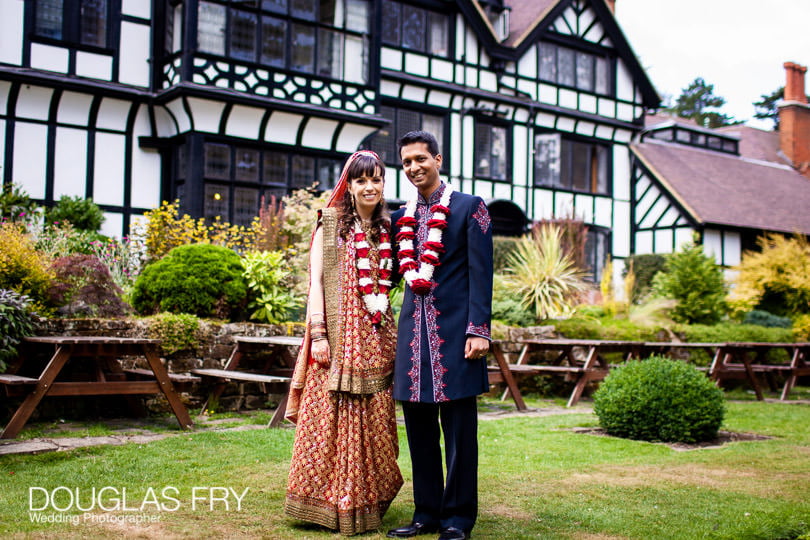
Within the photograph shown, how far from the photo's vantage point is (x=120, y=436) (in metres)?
6.70

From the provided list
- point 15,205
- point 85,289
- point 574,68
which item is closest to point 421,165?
point 85,289

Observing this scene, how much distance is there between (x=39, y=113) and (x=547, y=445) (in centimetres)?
1151

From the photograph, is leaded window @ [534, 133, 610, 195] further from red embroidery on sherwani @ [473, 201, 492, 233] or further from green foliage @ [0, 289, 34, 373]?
red embroidery on sherwani @ [473, 201, 492, 233]

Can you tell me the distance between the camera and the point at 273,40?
50.2 ft

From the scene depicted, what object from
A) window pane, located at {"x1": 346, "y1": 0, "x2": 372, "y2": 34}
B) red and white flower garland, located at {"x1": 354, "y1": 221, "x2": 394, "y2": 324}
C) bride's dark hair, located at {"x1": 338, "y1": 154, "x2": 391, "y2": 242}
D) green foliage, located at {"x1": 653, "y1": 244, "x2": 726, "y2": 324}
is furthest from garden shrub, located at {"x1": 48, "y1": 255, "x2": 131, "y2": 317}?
green foliage, located at {"x1": 653, "y1": 244, "x2": 726, "y2": 324}

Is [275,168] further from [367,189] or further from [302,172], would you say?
[367,189]

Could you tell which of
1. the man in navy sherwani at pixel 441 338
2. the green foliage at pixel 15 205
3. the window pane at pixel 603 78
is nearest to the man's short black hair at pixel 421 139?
the man in navy sherwani at pixel 441 338

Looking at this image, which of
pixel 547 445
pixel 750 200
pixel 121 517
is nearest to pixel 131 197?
pixel 547 445

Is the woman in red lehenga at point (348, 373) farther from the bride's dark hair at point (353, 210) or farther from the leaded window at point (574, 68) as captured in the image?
the leaded window at point (574, 68)

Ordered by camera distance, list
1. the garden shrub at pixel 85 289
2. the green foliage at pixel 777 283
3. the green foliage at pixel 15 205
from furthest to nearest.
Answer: the green foliage at pixel 777 283 → the green foliage at pixel 15 205 → the garden shrub at pixel 85 289

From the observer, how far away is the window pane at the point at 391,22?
18.6m

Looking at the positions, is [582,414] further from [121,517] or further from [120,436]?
[121,517]

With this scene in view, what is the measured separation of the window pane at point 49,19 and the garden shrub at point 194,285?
7.28 meters

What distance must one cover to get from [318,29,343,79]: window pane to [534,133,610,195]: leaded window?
739cm
